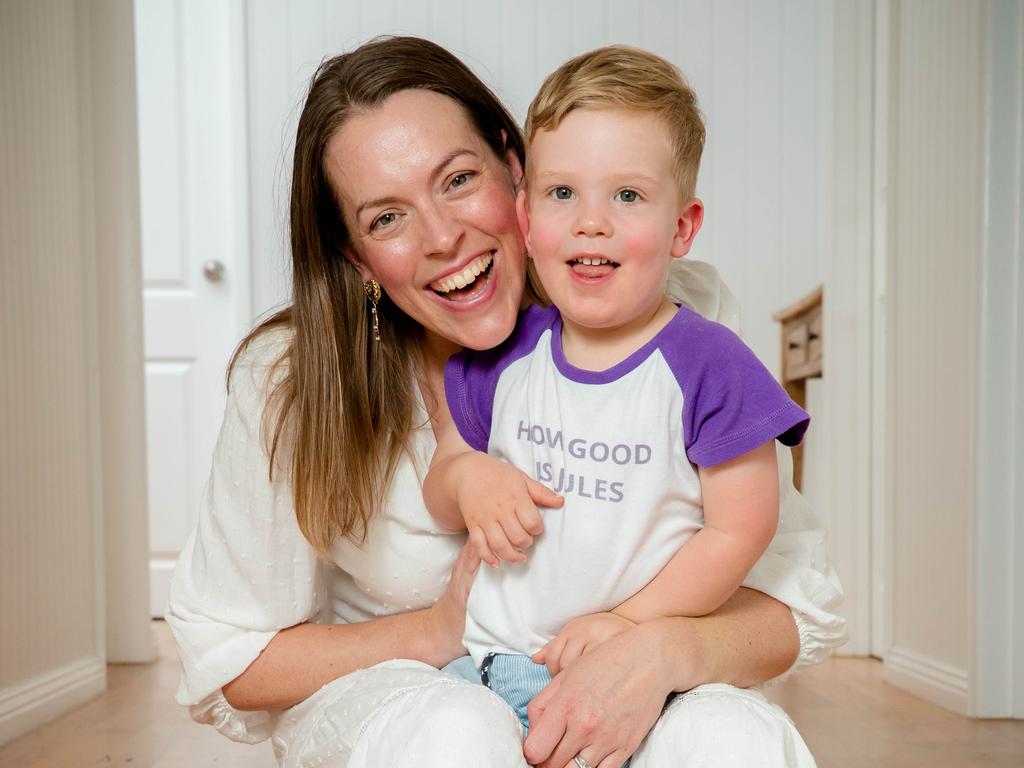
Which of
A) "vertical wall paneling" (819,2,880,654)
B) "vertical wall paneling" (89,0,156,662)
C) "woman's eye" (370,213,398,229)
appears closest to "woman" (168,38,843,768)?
"woman's eye" (370,213,398,229)

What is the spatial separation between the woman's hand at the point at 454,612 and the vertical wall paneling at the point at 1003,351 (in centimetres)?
148

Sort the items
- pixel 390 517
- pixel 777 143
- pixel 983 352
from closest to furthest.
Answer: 1. pixel 390 517
2. pixel 983 352
3. pixel 777 143

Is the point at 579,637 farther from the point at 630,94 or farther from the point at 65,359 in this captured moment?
the point at 65,359

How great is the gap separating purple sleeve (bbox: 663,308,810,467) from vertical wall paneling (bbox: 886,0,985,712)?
56.7 inches

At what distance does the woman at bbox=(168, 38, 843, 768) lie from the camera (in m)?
1.29

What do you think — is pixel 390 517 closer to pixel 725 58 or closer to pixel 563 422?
pixel 563 422

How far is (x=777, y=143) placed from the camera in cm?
359

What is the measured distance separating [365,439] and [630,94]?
1.81ft

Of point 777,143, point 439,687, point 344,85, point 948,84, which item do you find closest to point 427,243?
point 344,85

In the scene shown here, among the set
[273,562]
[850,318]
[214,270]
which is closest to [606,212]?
[273,562]

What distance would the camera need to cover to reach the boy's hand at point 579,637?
3.55ft

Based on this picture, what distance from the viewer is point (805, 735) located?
222cm

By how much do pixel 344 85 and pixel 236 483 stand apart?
1.70ft

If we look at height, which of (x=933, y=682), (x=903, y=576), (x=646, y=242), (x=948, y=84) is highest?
(x=948, y=84)
